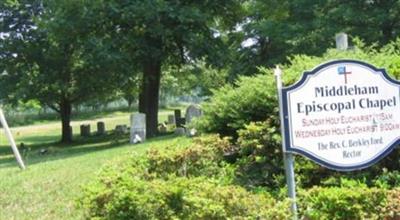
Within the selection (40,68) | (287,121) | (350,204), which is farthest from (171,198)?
(40,68)

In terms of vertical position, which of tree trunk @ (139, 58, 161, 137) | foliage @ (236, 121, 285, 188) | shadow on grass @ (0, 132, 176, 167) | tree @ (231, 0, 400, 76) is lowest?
shadow on grass @ (0, 132, 176, 167)

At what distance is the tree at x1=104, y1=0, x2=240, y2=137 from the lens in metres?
18.8

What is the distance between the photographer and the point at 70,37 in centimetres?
2020

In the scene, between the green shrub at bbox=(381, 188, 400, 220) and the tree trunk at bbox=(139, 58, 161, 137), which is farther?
the tree trunk at bbox=(139, 58, 161, 137)

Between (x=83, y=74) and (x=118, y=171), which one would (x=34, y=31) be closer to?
(x=83, y=74)

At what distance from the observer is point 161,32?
18875 mm

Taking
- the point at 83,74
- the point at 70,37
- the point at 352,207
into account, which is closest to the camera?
the point at 352,207

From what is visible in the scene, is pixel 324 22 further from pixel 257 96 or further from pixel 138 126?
pixel 257 96

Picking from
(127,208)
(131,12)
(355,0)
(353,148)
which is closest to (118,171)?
(127,208)

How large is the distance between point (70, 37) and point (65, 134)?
313 inches

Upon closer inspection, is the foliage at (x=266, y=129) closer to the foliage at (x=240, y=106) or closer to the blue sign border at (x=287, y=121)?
the foliage at (x=240, y=106)

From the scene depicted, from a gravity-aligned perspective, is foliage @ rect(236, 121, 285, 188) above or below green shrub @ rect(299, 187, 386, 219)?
above

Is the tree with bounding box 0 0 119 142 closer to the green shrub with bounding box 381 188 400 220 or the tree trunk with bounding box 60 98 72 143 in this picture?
the tree trunk with bounding box 60 98 72 143

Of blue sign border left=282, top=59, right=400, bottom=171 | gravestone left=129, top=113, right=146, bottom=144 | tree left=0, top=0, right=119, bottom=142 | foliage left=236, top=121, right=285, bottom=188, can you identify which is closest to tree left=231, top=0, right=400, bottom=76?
gravestone left=129, top=113, right=146, bottom=144
